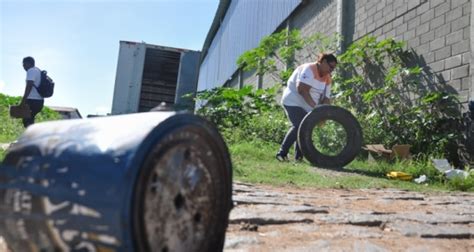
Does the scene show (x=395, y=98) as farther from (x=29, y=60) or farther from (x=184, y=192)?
(x=184, y=192)

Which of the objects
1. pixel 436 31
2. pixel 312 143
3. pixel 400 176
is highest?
pixel 436 31

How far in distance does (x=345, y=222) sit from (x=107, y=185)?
2003 millimetres

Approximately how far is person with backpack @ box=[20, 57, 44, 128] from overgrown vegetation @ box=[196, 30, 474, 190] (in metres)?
3.11

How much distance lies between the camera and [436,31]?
733cm

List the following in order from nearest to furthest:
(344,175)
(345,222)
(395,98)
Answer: (345,222), (344,175), (395,98)

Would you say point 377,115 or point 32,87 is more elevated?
point 377,115

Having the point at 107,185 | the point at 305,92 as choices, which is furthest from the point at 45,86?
the point at 107,185

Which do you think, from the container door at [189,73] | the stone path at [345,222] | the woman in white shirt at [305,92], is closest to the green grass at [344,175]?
the woman in white shirt at [305,92]

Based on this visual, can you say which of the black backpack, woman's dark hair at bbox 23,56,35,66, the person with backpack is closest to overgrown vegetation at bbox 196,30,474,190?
the black backpack

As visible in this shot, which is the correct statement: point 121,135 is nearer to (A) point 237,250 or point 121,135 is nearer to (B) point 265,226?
(A) point 237,250

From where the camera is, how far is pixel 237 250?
6.62 ft

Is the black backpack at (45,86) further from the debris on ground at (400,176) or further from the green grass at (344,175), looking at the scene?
the debris on ground at (400,176)

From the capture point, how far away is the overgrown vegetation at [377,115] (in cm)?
600

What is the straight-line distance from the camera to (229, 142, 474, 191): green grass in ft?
15.9
